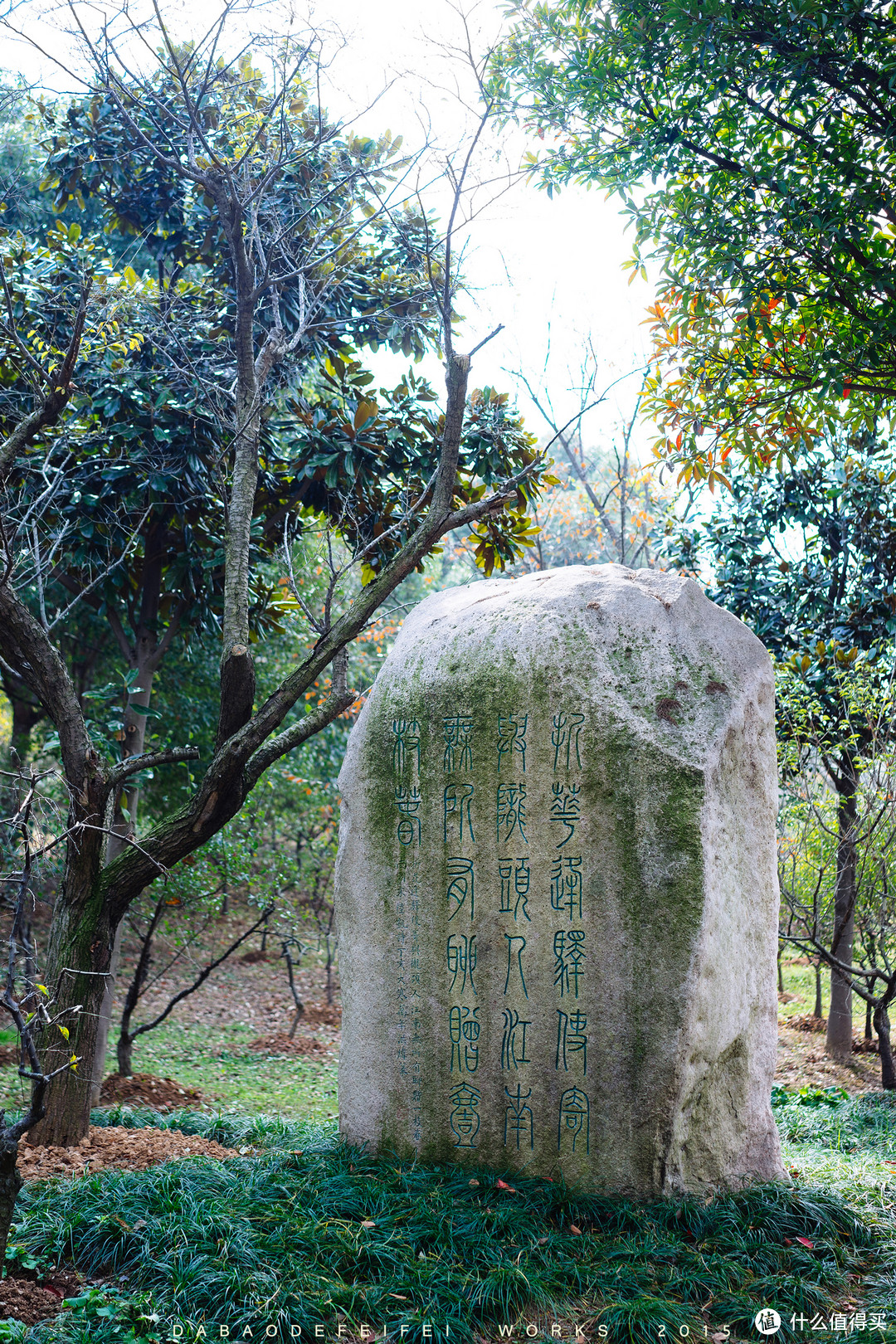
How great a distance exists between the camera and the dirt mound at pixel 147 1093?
7.02 metres

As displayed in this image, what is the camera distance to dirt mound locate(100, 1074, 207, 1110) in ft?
23.0

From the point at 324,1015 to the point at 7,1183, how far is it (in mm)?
8916

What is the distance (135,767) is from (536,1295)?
131 inches

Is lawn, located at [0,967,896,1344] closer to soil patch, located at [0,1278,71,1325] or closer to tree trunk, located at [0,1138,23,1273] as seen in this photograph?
soil patch, located at [0,1278,71,1325]

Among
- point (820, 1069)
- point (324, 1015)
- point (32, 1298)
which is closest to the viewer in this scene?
point (32, 1298)

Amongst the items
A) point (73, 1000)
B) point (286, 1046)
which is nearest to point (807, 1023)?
point (286, 1046)

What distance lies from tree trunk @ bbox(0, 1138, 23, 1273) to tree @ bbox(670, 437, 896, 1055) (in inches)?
248

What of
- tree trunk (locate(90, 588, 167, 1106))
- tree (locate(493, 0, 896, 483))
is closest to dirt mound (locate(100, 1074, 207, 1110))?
tree trunk (locate(90, 588, 167, 1106))

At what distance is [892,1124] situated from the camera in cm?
654

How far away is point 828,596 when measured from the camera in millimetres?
8844

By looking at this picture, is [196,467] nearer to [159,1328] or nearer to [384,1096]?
[384,1096]

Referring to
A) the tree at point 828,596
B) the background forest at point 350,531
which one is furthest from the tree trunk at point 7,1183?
the tree at point 828,596

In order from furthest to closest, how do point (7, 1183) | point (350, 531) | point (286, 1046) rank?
point (286, 1046) → point (350, 531) → point (7, 1183)

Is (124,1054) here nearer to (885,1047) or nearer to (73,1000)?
(73,1000)
